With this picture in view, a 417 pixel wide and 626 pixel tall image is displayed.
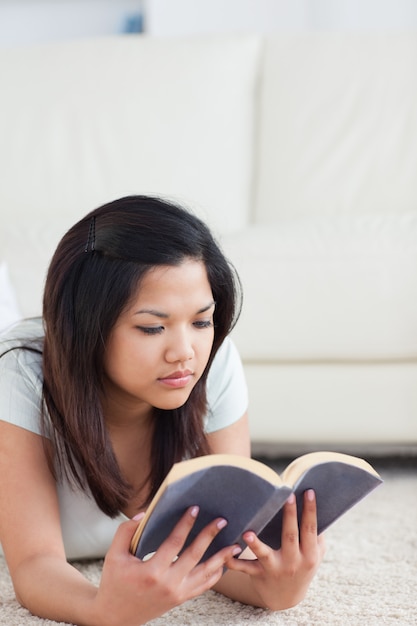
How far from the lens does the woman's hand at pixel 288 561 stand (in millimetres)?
924

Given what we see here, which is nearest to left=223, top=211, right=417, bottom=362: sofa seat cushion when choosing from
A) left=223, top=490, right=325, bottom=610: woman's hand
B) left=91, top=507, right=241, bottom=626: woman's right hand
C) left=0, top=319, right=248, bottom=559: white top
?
left=0, top=319, right=248, bottom=559: white top

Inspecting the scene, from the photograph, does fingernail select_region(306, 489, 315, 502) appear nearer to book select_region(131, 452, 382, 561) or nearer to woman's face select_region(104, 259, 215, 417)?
book select_region(131, 452, 382, 561)

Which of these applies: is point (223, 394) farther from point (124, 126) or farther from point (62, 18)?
point (62, 18)

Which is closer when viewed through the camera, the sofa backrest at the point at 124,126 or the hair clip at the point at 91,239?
the hair clip at the point at 91,239

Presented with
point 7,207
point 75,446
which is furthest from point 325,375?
point 7,207

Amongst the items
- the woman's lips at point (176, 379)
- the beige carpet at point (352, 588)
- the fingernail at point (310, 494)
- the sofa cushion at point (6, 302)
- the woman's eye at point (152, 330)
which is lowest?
the beige carpet at point (352, 588)

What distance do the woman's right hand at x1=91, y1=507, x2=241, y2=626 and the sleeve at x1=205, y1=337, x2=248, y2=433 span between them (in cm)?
37

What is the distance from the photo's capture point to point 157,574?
875mm

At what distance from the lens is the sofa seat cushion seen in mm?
1757

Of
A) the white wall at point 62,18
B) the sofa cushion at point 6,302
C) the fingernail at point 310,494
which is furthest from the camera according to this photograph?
the white wall at point 62,18

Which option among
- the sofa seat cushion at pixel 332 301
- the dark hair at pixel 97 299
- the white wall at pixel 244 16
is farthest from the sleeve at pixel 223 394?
the white wall at pixel 244 16

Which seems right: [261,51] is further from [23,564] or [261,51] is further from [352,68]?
[23,564]

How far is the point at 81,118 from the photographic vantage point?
8.30 feet

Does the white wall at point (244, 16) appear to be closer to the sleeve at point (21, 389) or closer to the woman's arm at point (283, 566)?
the sleeve at point (21, 389)
